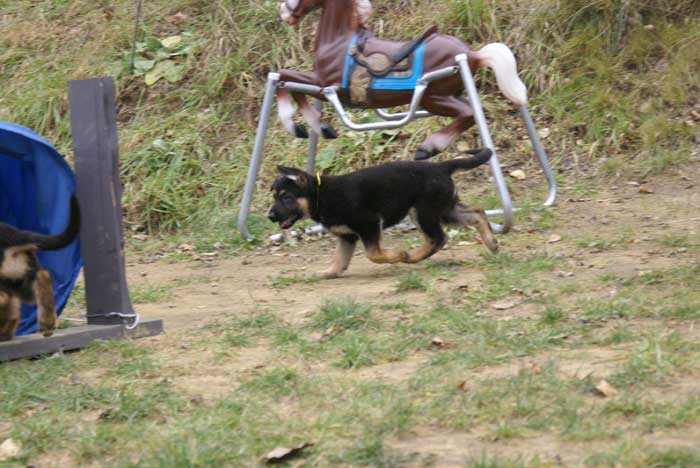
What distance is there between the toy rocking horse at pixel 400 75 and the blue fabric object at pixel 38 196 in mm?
2746

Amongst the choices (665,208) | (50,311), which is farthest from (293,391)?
(665,208)

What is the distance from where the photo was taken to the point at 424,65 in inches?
326

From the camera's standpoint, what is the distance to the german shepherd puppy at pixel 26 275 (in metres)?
5.59

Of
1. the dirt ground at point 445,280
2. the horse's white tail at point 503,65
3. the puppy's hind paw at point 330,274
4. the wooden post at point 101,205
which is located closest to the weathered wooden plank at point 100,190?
the wooden post at point 101,205

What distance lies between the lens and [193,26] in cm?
1328

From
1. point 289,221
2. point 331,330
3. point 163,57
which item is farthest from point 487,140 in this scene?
point 163,57

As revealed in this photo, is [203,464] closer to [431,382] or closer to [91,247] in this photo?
[431,382]

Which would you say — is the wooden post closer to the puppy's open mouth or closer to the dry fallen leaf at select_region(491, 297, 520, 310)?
the puppy's open mouth

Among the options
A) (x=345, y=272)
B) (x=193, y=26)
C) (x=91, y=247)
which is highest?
(x=193, y=26)

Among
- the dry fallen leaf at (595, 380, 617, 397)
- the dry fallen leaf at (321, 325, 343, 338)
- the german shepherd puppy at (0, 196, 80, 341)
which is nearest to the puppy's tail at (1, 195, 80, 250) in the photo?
the german shepherd puppy at (0, 196, 80, 341)

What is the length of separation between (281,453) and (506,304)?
2436 mm

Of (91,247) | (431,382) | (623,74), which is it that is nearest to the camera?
(431,382)

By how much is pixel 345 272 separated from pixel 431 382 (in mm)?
3329

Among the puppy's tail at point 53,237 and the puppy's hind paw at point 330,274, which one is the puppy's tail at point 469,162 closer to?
the puppy's hind paw at point 330,274
